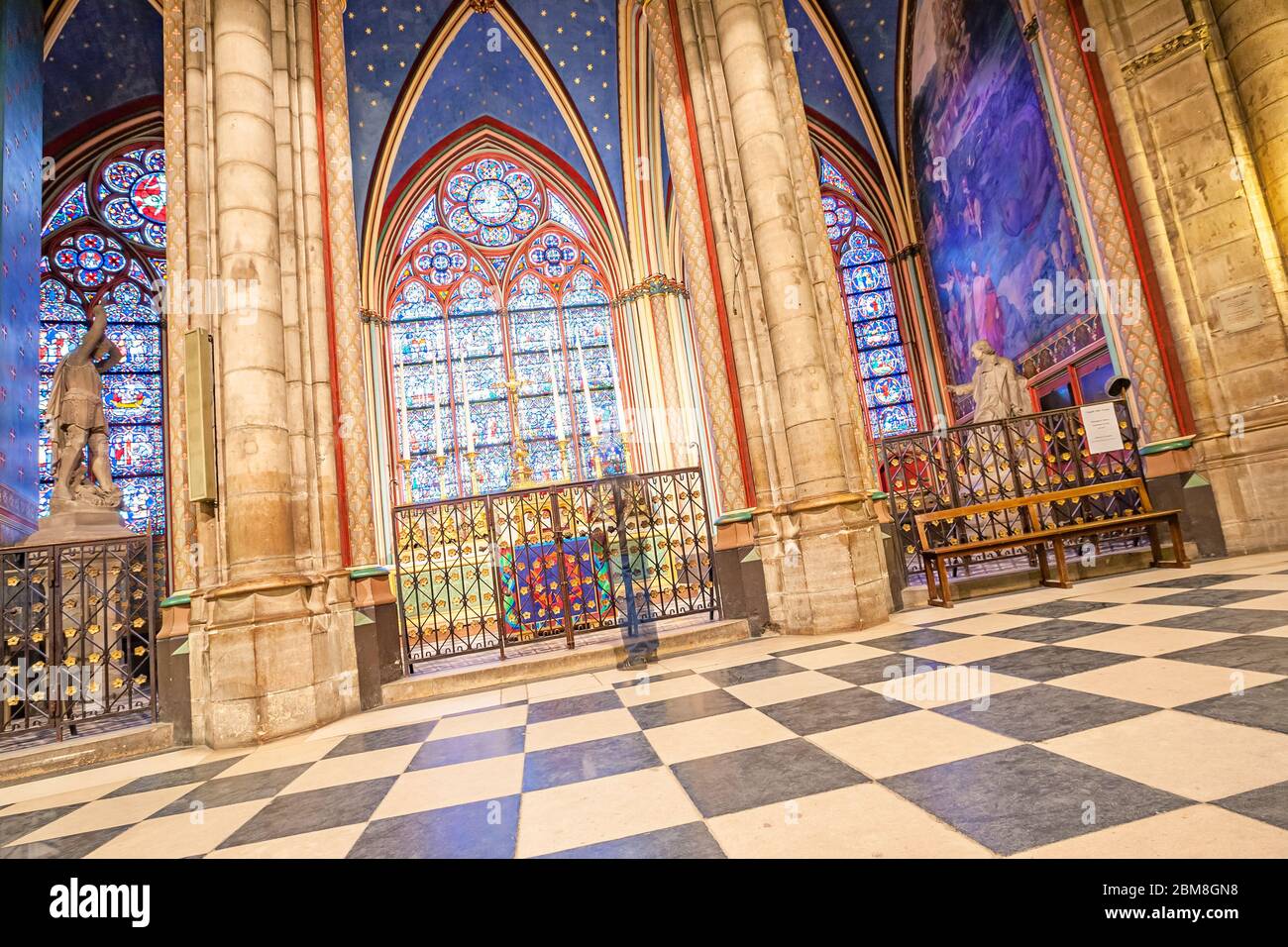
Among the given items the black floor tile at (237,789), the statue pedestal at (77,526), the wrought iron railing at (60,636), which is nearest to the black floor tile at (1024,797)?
the black floor tile at (237,789)

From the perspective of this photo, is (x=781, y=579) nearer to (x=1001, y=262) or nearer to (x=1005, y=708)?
(x=1005, y=708)

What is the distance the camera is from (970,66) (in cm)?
1107

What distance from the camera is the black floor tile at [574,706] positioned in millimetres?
3240

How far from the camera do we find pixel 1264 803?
1.25 meters

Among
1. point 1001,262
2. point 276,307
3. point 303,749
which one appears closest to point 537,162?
point 1001,262

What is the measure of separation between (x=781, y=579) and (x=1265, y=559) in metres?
3.86

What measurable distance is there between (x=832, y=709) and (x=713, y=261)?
4.65m

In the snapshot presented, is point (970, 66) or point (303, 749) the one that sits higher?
point (970, 66)

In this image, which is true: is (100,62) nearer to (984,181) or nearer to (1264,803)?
(984,181)

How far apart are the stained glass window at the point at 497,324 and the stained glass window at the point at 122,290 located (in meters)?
4.90

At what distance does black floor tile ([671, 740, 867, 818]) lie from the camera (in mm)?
1698

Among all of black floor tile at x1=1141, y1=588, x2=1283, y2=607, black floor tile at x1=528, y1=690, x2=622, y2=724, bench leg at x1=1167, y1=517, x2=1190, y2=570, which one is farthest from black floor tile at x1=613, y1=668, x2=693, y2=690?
bench leg at x1=1167, y1=517, x2=1190, y2=570
